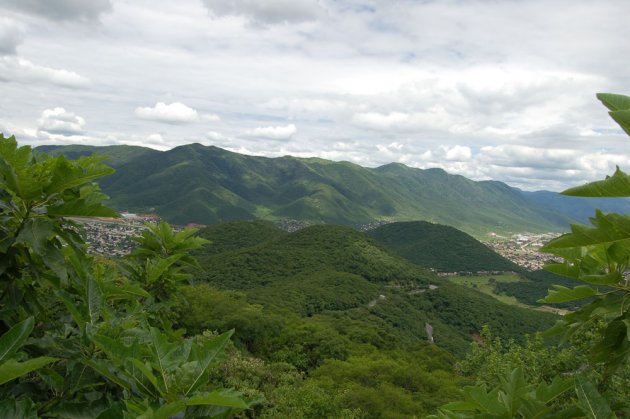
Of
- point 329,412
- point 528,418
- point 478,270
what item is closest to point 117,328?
point 528,418

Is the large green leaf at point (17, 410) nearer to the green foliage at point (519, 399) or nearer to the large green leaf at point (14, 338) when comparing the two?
the large green leaf at point (14, 338)

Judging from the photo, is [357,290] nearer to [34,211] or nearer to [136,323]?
[136,323]

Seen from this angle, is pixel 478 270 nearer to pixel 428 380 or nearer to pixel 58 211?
pixel 428 380

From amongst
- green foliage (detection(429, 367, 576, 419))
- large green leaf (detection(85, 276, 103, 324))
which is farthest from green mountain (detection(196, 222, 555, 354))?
green foliage (detection(429, 367, 576, 419))

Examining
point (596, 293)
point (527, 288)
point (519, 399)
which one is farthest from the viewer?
point (527, 288)

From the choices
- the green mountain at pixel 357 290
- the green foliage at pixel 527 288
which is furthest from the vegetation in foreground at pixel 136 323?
the green foliage at pixel 527 288

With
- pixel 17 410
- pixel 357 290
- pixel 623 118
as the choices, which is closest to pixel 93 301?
pixel 17 410
